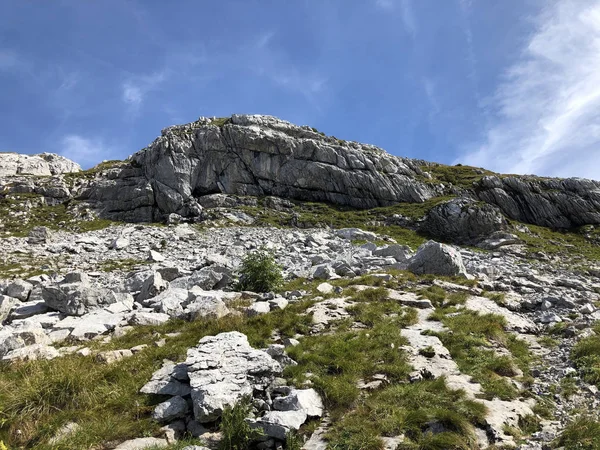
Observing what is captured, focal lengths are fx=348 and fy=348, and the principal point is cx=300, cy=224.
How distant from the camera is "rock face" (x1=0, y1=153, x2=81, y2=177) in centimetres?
13025

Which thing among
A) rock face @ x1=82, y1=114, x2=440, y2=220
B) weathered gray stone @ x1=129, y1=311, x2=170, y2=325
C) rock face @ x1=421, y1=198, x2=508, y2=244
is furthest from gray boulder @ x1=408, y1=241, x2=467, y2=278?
rock face @ x1=82, y1=114, x2=440, y2=220

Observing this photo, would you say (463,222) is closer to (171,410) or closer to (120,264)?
(120,264)

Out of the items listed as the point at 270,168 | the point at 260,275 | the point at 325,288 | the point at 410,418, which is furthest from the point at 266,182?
the point at 410,418

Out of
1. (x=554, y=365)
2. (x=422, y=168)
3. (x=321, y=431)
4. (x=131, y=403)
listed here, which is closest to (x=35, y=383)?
(x=131, y=403)

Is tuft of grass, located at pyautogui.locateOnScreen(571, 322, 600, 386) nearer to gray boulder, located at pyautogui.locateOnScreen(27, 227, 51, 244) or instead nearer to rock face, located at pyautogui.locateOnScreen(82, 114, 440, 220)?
gray boulder, located at pyautogui.locateOnScreen(27, 227, 51, 244)

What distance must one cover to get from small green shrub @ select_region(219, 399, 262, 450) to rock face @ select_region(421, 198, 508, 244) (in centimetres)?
6534

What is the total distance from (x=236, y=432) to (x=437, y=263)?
18.2m

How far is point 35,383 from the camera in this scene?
25.0 ft

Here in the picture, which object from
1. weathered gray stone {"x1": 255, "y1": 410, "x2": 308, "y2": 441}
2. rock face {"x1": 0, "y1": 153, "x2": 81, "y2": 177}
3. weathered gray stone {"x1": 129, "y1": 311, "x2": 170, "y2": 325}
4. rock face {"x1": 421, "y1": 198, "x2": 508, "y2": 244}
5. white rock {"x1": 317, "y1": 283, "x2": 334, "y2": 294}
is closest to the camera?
weathered gray stone {"x1": 255, "y1": 410, "x2": 308, "y2": 441}

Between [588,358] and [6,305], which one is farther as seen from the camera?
[6,305]

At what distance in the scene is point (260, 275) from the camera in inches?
709

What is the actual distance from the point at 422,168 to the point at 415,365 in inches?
4249

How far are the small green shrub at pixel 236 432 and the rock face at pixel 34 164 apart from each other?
148450 mm

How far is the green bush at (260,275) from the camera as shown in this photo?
1784cm
